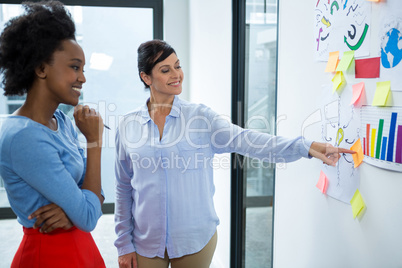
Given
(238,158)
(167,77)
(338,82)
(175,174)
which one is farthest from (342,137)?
(238,158)

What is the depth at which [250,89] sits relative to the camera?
91.2 inches

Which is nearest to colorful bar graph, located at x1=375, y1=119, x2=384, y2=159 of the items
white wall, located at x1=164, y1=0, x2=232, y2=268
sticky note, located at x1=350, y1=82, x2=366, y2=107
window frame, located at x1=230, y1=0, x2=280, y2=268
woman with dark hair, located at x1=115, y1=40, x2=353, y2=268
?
sticky note, located at x1=350, y1=82, x2=366, y2=107

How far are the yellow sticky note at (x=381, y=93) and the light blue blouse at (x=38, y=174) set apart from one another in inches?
34.1

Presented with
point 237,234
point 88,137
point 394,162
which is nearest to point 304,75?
point 394,162

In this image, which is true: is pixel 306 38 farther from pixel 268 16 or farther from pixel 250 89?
pixel 250 89

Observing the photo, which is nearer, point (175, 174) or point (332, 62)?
point (332, 62)

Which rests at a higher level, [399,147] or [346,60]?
[346,60]

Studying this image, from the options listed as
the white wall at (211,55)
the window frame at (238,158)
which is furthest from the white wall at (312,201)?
the white wall at (211,55)

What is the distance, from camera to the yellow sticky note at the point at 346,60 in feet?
3.66

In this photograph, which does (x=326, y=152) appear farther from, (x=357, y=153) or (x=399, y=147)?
(x=399, y=147)

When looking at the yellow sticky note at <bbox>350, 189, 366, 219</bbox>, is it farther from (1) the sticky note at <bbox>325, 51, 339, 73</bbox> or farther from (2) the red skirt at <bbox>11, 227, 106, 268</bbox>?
(2) the red skirt at <bbox>11, 227, 106, 268</bbox>

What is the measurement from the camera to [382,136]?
1.00 metres

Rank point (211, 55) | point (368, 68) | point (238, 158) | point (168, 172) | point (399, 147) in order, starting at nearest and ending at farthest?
point (399, 147)
point (368, 68)
point (168, 172)
point (238, 158)
point (211, 55)

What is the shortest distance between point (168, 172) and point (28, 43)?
755 millimetres
